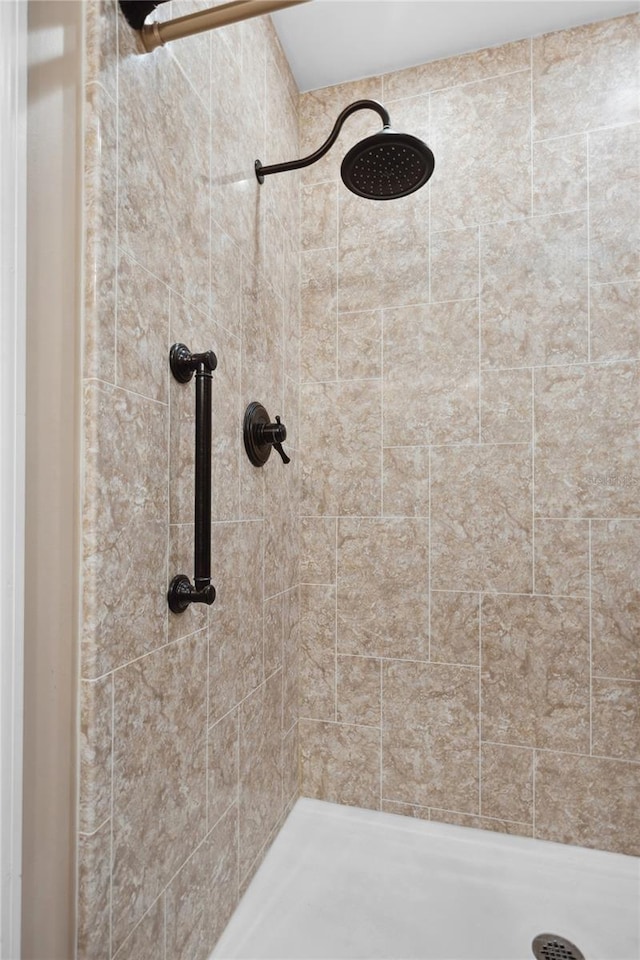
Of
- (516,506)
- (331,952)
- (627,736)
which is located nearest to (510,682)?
(627,736)

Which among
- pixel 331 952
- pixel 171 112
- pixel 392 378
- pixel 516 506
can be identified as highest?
pixel 171 112

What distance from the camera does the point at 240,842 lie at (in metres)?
1.33

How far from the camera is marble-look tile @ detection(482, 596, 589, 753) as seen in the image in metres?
1.56

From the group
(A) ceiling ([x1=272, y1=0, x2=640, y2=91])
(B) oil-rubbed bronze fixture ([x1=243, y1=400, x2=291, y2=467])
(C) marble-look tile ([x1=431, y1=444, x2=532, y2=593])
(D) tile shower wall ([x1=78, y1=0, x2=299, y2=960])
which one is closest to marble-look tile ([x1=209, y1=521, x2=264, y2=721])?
(D) tile shower wall ([x1=78, y1=0, x2=299, y2=960])

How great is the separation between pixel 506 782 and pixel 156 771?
1.09m

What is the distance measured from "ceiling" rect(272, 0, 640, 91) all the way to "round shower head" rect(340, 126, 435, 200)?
566 mm

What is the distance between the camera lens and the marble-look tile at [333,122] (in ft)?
5.86

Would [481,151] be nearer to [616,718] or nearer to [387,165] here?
[387,165]

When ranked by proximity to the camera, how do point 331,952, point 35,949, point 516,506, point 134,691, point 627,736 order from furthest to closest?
point 516,506
point 627,736
point 331,952
point 134,691
point 35,949

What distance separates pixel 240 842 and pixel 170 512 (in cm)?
85

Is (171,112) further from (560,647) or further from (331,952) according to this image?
(331,952)

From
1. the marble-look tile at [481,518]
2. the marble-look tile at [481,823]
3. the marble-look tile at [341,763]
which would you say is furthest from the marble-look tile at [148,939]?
the marble-look tile at [481,518]

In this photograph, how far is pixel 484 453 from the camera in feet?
5.39

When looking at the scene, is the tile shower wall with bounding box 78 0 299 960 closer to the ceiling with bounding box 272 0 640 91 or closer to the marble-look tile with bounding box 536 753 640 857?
the ceiling with bounding box 272 0 640 91
